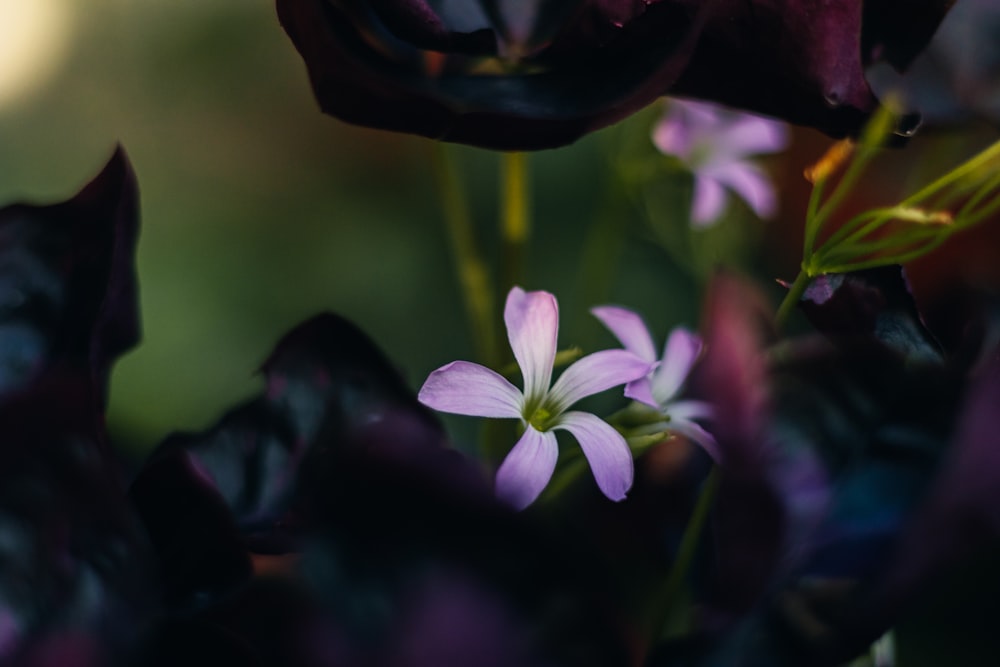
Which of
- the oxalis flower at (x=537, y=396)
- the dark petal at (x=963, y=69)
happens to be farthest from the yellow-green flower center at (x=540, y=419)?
the dark petal at (x=963, y=69)

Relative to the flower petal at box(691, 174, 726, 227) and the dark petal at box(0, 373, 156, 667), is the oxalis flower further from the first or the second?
the flower petal at box(691, 174, 726, 227)

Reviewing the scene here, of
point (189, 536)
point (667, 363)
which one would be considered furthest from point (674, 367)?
point (189, 536)

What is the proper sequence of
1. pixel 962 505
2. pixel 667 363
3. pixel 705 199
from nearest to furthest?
1. pixel 962 505
2. pixel 667 363
3. pixel 705 199

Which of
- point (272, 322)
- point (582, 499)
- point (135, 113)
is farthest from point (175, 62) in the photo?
point (582, 499)

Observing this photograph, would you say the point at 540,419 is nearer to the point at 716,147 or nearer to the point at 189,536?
the point at 189,536

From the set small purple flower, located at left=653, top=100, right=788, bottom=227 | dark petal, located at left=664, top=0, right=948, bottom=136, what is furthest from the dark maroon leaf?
small purple flower, located at left=653, top=100, right=788, bottom=227

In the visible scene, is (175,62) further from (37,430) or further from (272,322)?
(37,430)

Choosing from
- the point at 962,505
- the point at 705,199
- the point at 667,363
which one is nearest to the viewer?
the point at 962,505
